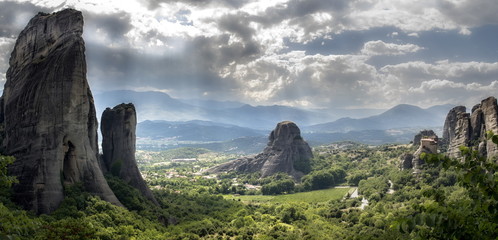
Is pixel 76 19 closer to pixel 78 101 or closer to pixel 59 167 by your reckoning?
pixel 78 101

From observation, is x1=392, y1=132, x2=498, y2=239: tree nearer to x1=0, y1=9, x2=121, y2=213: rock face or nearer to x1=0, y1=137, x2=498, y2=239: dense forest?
x1=0, y1=137, x2=498, y2=239: dense forest

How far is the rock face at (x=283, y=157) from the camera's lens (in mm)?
138500

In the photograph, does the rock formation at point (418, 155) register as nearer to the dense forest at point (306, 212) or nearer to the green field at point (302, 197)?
A: the dense forest at point (306, 212)

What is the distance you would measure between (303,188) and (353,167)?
29273 millimetres

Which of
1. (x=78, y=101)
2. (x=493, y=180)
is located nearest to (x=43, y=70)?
(x=78, y=101)

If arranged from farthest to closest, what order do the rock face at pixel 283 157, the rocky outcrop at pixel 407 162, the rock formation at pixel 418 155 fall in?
the rock face at pixel 283 157
the rocky outcrop at pixel 407 162
the rock formation at pixel 418 155

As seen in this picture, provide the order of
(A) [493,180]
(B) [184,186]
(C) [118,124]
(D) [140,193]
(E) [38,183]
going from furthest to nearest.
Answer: (B) [184,186] → (C) [118,124] → (D) [140,193] → (E) [38,183] → (A) [493,180]

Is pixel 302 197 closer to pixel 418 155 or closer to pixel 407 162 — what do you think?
pixel 407 162

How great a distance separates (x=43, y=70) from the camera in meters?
40.6

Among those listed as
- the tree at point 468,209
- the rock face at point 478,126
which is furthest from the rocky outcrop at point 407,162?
the tree at point 468,209

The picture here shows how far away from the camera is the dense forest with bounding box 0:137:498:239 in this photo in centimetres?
757

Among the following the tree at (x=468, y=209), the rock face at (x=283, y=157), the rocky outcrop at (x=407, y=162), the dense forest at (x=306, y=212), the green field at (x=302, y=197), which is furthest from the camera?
the rock face at (x=283, y=157)

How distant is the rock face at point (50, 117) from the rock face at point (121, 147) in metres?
13.3

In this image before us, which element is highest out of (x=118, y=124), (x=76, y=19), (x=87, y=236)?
(x=76, y=19)
